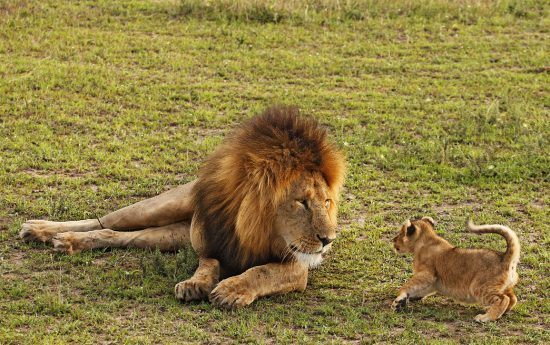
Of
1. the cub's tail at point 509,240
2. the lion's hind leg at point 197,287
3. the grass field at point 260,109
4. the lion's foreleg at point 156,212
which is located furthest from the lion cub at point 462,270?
the lion's foreleg at point 156,212

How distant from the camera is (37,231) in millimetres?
6930

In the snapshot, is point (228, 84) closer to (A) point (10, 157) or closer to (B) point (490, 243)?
(A) point (10, 157)

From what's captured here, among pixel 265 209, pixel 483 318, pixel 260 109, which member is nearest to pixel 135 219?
pixel 265 209

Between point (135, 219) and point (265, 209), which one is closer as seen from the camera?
point (265, 209)

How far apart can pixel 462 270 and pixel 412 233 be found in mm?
432

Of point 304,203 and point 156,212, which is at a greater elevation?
point 304,203

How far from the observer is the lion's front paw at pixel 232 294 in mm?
5797

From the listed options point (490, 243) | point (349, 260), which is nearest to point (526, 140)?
point (490, 243)

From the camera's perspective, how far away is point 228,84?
1033 centimetres

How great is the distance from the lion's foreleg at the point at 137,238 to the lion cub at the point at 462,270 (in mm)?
1532

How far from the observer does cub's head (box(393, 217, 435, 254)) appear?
615cm

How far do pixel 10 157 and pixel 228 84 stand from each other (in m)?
2.53

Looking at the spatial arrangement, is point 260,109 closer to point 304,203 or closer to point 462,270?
point 304,203

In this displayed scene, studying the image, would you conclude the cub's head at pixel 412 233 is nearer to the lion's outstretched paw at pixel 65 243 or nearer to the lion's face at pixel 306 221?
the lion's face at pixel 306 221
